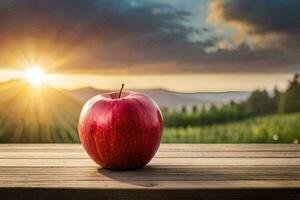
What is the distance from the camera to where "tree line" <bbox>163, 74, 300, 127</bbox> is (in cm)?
330

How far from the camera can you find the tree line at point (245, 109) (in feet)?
10.8

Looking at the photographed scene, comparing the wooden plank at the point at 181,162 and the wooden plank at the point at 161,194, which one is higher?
the wooden plank at the point at 181,162

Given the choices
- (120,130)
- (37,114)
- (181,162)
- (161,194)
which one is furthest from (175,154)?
(37,114)

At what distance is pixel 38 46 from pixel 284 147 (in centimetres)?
159

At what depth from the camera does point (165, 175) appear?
1.50 meters

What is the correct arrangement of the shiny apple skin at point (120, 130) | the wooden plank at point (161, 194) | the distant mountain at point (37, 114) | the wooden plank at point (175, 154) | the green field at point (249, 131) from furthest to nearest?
1. the green field at point (249, 131)
2. the distant mountain at point (37, 114)
3. the wooden plank at point (175, 154)
4. the shiny apple skin at point (120, 130)
5. the wooden plank at point (161, 194)

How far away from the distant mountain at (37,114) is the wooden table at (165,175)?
1158 millimetres

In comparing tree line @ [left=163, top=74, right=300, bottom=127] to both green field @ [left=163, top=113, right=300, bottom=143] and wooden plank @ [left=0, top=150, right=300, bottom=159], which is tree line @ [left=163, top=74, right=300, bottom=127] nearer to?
green field @ [left=163, top=113, right=300, bottom=143]

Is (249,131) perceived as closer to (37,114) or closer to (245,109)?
(245,109)

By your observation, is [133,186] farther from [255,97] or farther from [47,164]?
[255,97]

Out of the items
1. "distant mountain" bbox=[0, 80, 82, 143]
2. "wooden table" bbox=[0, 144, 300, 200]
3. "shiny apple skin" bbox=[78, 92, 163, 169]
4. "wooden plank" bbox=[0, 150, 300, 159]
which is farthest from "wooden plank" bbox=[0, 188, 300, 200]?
"distant mountain" bbox=[0, 80, 82, 143]

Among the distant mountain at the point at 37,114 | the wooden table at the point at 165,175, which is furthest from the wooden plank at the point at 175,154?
the distant mountain at the point at 37,114

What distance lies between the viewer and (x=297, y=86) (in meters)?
3.44

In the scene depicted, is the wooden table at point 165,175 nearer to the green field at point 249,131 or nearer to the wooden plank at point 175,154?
the wooden plank at point 175,154
